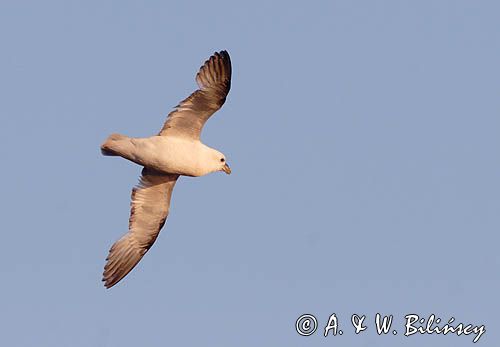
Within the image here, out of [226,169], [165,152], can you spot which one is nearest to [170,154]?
[165,152]

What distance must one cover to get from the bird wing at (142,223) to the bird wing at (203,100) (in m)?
1.70

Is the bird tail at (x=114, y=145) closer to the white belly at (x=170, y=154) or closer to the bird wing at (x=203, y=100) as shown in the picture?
the white belly at (x=170, y=154)

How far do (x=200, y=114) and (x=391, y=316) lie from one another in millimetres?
5555

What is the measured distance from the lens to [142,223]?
25.6 m

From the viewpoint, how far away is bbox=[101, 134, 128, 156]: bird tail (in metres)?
23.5

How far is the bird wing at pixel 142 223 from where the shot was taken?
995 inches

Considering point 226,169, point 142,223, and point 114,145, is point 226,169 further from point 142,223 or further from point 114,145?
point 114,145

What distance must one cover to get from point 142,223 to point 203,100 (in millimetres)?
3549

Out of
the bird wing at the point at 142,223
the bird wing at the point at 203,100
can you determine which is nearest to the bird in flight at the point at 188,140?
the bird wing at the point at 203,100

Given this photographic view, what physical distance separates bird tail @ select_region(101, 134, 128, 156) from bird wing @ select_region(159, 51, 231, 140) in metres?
0.85

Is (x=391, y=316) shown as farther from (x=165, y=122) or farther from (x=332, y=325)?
(x=165, y=122)

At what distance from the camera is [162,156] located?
2358 centimetres

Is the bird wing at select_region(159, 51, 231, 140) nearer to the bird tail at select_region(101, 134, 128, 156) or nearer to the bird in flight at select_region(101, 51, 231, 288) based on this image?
the bird in flight at select_region(101, 51, 231, 288)

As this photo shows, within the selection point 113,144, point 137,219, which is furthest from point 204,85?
point 137,219
